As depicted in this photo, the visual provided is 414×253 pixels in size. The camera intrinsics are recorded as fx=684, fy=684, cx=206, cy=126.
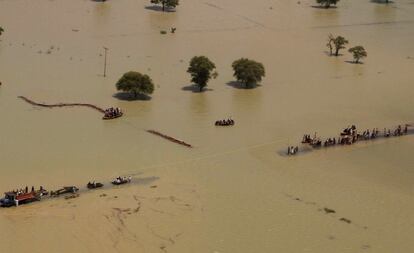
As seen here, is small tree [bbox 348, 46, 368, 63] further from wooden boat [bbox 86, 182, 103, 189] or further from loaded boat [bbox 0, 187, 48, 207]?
loaded boat [bbox 0, 187, 48, 207]

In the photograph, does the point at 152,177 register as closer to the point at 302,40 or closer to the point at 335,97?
the point at 335,97

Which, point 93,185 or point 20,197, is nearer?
point 20,197

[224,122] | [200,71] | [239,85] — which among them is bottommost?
[224,122]

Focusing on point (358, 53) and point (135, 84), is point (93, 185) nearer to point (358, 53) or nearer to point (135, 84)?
point (135, 84)

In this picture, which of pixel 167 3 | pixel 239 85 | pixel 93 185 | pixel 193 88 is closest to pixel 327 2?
pixel 167 3

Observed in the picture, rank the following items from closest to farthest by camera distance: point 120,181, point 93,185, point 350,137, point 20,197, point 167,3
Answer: point 20,197, point 93,185, point 120,181, point 350,137, point 167,3

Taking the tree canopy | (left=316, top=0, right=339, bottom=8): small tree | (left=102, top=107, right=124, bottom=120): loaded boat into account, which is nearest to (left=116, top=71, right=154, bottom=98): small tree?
(left=102, top=107, right=124, bottom=120): loaded boat

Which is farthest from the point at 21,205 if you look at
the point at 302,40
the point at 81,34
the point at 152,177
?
the point at 302,40
